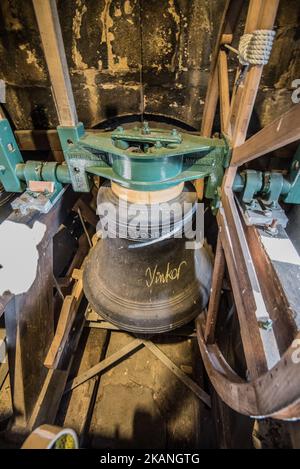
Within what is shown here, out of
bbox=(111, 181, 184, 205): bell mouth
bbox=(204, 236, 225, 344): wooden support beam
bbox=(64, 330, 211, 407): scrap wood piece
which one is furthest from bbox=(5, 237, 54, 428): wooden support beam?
bbox=(204, 236, 225, 344): wooden support beam

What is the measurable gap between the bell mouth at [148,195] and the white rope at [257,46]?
0.46 m

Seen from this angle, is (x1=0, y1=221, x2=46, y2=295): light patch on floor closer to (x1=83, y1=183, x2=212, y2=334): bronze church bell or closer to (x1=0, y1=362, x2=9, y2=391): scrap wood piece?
(x1=83, y1=183, x2=212, y2=334): bronze church bell

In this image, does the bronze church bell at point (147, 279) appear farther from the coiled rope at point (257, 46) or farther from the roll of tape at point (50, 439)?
the roll of tape at point (50, 439)

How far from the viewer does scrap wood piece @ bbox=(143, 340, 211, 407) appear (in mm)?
1404

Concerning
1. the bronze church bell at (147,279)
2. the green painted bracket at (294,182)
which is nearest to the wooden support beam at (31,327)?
the bronze church bell at (147,279)

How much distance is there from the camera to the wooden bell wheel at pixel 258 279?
40cm

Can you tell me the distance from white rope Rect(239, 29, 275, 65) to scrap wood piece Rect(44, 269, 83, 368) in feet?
4.61

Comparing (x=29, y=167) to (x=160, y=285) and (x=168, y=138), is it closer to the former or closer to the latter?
(x=168, y=138)

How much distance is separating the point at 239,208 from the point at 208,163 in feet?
0.85

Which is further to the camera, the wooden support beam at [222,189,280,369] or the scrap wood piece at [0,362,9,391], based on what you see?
the scrap wood piece at [0,362,9,391]

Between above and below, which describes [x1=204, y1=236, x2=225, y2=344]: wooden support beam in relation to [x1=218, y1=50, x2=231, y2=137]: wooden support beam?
below

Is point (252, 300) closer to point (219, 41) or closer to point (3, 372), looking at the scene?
point (219, 41)

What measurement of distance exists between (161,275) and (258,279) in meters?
0.46

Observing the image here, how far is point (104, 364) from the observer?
60.3 inches
